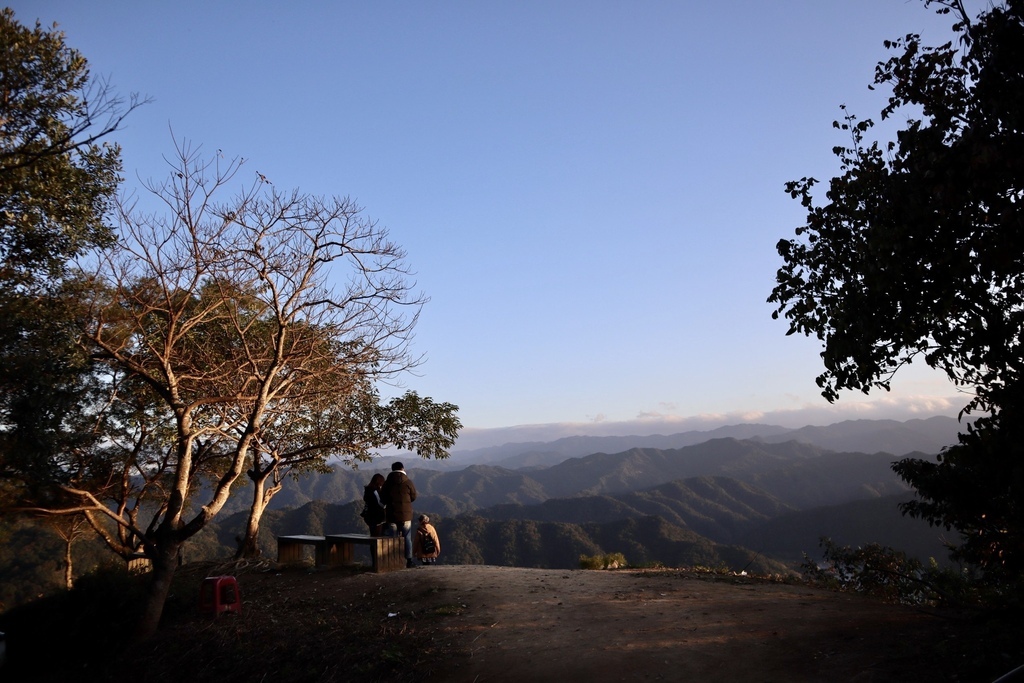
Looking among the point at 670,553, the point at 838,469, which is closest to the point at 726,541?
the point at 670,553

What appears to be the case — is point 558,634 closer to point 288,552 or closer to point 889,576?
point 889,576

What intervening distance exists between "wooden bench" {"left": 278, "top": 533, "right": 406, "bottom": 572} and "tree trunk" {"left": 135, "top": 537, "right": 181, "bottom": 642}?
11.5ft

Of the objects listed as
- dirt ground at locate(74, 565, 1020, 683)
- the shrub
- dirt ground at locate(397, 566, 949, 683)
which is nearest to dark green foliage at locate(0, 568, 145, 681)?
dirt ground at locate(74, 565, 1020, 683)

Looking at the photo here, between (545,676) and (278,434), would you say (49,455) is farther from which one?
(545,676)

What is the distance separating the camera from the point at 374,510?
48.0ft

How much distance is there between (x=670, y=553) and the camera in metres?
72.4

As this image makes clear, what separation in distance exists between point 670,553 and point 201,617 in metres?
67.8

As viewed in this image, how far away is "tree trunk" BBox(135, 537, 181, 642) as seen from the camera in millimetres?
10523

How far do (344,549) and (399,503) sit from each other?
63.5 inches

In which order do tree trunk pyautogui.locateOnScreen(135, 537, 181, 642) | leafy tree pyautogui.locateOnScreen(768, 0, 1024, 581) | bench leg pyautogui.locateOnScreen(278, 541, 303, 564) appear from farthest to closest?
bench leg pyautogui.locateOnScreen(278, 541, 303, 564) → tree trunk pyautogui.locateOnScreen(135, 537, 181, 642) → leafy tree pyautogui.locateOnScreen(768, 0, 1024, 581)

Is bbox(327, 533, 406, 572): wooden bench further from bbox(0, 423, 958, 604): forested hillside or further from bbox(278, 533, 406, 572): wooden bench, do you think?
bbox(0, 423, 958, 604): forested hillside

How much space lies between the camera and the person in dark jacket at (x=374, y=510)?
573 inches

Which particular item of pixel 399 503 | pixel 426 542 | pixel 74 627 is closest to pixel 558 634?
pixel 399 503

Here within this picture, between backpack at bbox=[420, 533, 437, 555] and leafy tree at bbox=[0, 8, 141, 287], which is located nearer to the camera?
leafy tree at bbox=[0, 8, 141, 287]
